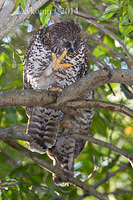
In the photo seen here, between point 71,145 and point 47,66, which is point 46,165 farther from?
point 71,145

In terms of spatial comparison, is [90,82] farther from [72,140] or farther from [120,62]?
[72,140]

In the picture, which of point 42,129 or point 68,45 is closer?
point 68,45

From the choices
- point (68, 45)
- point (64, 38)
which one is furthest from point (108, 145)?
point (64, 38)

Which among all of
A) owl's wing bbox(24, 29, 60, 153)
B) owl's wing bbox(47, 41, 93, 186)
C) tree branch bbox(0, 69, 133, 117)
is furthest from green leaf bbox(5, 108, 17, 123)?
owl's wing bbox(47, 41, 93, 186)

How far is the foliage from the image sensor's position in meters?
3.37

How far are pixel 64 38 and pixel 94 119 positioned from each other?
1433 mm

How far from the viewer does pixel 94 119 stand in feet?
15.1

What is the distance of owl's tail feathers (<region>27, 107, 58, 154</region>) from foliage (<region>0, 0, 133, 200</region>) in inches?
7.4

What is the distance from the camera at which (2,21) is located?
2377mm

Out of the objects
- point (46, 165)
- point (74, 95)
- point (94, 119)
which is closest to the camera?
point (74, 95)

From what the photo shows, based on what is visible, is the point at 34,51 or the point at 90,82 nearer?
the point at 90,82

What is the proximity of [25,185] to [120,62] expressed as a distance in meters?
2.02

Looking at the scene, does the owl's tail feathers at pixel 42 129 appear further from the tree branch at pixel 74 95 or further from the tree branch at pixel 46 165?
the tree branch at pixel 74 95

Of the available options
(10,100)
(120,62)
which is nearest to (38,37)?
(120,62)
